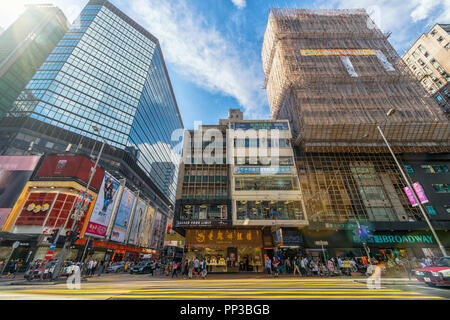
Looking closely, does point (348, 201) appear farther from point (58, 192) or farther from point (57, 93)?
point (57, 93)

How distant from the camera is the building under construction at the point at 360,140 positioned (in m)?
27.2

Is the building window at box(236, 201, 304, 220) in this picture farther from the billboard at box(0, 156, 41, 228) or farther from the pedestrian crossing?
→ the billboard at box(0, 156, 41, 228)

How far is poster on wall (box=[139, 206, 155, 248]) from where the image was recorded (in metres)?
47.3

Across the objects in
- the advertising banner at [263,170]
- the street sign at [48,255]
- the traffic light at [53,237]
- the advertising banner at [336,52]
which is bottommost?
the street sign at [48,255]

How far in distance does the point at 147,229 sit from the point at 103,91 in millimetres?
45175

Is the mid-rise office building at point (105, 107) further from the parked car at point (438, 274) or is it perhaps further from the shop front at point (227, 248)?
the parked car at point (438, 274)

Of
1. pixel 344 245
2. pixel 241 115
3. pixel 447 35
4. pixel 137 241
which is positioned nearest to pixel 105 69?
pixel 241 115

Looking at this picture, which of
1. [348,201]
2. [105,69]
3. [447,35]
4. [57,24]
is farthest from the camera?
[57,24]

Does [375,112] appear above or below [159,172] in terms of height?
below

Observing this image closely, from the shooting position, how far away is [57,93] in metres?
50.1

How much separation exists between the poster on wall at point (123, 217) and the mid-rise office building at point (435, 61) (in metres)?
79.9

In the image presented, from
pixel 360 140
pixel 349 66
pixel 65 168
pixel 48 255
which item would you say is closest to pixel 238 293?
pixel 48 255

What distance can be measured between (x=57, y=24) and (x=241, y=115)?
265 ft

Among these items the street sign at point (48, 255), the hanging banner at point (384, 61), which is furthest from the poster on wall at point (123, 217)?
the hanging banner at point (384, 61)
